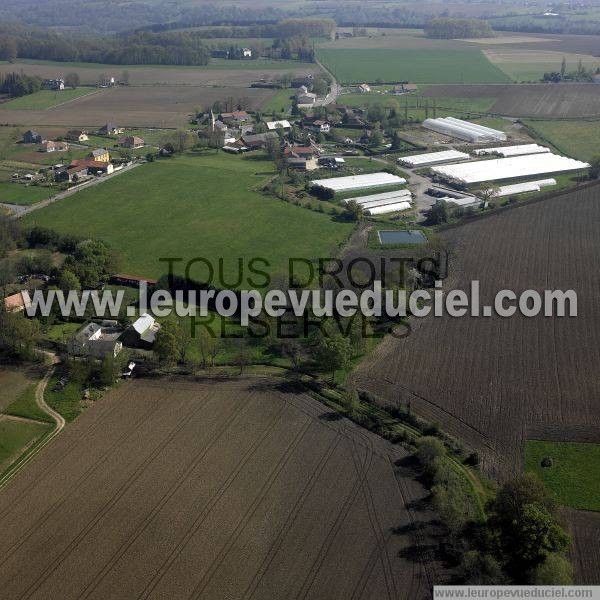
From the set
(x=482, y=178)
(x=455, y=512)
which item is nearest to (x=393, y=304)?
(x=455, y=512)

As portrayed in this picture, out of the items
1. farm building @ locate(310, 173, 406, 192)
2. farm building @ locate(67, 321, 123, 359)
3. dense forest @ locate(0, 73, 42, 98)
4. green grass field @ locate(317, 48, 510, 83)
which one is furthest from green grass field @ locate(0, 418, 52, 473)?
green grass field @ locate(317, 48, 510, 83)

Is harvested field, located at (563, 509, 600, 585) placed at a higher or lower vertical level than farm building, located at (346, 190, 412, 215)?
lower

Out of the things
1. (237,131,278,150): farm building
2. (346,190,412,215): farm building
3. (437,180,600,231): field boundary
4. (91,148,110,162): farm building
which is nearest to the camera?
(437,180,600,231): field boundary

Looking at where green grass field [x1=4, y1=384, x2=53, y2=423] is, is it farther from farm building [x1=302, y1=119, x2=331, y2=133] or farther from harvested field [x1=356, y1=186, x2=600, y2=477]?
farm building [x1=302, y1=119, x2=331, y2=133]

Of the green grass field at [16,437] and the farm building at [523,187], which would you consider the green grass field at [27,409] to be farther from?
the farm building at [523,187]

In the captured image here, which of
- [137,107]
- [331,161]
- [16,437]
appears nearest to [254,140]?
[331,161]
